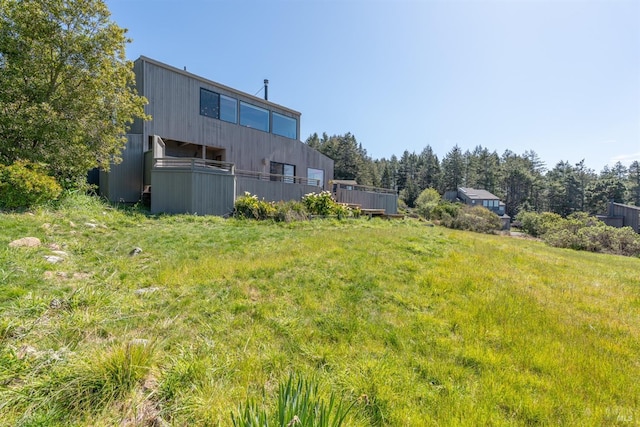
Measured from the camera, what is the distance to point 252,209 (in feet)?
32.8

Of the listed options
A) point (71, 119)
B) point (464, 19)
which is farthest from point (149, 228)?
point (464, 19)

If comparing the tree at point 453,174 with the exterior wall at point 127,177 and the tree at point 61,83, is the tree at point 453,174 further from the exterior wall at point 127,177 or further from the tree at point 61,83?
the tree at point 61,83

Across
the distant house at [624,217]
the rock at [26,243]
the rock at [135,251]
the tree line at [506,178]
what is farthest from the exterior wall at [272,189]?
the tree line at [506,178]

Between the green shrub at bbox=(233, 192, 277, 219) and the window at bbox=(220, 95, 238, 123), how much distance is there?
18.0 feet

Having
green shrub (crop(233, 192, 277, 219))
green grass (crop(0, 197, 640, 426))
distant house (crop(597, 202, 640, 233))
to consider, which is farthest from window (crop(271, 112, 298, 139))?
distant house (crop(597, 202, 640, 233))

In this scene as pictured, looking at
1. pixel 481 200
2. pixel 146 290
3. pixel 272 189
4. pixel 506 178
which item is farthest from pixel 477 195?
pixel 146 290

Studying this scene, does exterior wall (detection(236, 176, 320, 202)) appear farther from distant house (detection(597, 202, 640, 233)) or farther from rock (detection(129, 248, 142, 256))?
distant house (detection(597, 202, 640, 233))

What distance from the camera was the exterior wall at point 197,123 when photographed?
1091 cm

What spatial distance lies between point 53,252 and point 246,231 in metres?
3.82

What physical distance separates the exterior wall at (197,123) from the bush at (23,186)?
468 cm

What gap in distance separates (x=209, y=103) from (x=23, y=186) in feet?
26.4

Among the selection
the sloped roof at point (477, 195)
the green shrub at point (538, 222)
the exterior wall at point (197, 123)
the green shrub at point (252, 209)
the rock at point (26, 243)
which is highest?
the exterior wall at point (197, 123)

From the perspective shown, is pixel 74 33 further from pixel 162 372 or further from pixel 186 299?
pixel 162 372

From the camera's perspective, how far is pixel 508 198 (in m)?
55.5
